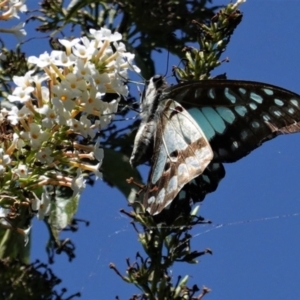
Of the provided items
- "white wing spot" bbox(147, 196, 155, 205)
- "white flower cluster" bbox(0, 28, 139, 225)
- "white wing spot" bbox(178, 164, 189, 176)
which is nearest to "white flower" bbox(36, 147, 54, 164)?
"white flower cluster" bbox(0, 28, 139, 225)

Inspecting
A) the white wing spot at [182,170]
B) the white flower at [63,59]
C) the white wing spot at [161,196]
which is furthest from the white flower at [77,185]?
the white wing spot at [182,170]

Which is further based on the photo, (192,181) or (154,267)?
(192,181)

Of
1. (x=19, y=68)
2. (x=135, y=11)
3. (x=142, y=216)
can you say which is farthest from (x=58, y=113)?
(x=135, y=11)

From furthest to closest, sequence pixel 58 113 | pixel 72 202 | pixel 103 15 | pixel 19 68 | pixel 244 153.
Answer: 1. pixel 103 15
2. pixel 19 68
3. pixel 72 202
4. pixel 244 153
5. pixel 58 113

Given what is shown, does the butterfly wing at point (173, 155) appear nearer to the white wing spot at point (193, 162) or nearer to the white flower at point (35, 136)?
the white wing spot at point (193, 162)

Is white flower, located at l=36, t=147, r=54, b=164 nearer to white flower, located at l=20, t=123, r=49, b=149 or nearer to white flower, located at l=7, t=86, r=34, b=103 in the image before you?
white flower, located at l=20, t=123, r=49, b=149

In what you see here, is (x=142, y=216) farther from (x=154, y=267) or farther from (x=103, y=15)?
(x=103, y=15)

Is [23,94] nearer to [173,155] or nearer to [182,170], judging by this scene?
[182,170]
